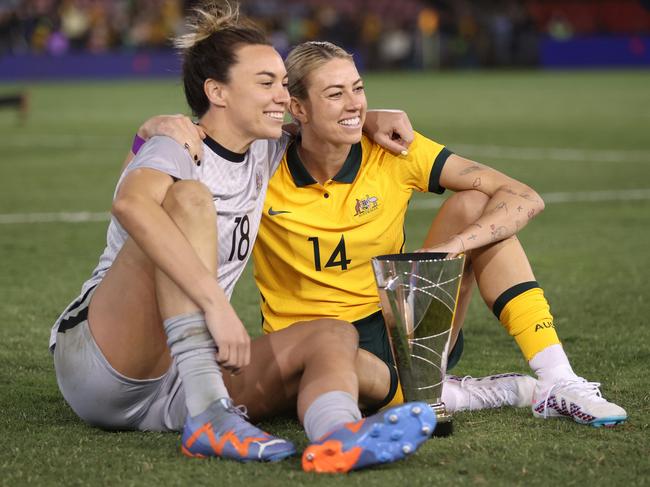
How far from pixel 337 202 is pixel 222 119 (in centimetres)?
50

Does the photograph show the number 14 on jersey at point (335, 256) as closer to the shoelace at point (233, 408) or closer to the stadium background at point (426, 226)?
the stadium background at point (426, 226)

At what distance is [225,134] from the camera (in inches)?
147

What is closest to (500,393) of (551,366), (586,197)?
(551,366)

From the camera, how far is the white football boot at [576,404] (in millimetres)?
3656

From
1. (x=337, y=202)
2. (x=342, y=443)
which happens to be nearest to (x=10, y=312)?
(x=337, y=202)

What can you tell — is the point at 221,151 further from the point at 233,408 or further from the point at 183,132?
the point at 233,408

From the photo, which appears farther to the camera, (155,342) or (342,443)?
(155,342)

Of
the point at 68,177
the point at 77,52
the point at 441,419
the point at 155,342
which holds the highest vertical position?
the point at 155,342

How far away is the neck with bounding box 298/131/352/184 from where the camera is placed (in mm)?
3990

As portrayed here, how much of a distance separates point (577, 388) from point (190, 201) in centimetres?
136

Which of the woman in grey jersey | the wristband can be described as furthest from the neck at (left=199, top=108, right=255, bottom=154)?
the wristband

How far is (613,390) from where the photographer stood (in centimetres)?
419

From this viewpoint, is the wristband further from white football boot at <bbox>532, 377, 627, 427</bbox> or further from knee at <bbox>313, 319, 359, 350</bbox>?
white football boot at <bbox>532, 377, 627, 427</bbox>

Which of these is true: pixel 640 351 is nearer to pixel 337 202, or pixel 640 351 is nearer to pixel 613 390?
pixel 613 390
